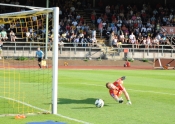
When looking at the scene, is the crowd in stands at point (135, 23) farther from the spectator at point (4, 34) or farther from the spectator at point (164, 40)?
the spectator at point (4, 34)

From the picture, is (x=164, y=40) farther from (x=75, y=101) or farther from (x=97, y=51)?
(x=75, y=101)

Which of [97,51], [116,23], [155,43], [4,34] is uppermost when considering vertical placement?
[116,23]

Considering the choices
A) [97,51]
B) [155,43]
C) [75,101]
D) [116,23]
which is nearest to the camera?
[75,101]

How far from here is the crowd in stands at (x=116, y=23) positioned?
43406mm

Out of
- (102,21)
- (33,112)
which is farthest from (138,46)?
(33,112)

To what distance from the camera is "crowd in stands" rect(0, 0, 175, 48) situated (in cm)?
4341

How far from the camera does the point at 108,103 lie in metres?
14.5

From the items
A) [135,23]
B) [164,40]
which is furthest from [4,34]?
[164,40]

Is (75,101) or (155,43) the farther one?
(155,43)

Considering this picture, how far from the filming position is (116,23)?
47.1 metres

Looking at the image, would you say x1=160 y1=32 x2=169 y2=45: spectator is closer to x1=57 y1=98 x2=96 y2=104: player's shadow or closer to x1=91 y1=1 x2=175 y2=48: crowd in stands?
x1=91 y1=1 x2=175 y2=48: crowd in stands

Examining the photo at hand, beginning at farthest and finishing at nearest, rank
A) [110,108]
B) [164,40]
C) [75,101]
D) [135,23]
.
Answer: [135,23] < [164,40] < [75,101] < [110,108]

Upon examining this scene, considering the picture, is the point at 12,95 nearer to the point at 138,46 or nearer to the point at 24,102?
the point at 24,102

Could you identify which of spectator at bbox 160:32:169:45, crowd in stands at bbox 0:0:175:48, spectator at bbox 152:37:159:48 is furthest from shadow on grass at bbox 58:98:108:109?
spectator at bbox 160:32:169:45
